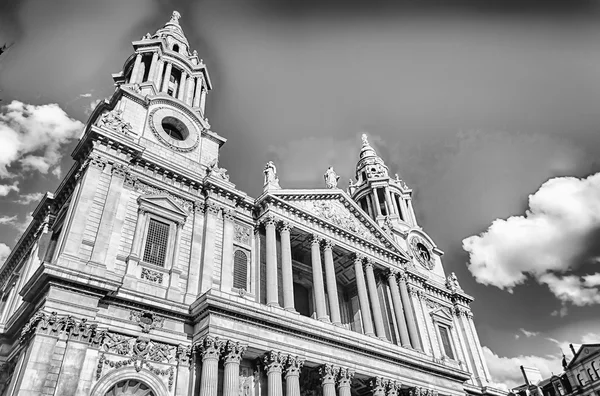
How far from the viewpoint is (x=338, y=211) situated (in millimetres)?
30734

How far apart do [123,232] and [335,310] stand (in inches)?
489

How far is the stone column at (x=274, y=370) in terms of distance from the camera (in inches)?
713

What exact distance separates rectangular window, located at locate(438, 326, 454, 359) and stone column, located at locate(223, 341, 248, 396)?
71.8 feet

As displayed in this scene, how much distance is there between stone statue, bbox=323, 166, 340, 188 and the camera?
106 feet

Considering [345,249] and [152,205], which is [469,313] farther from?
[152,205]

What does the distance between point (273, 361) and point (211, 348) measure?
3.00m

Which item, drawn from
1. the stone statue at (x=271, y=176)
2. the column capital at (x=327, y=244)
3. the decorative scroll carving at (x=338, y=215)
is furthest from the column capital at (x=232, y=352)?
the decorative scroll carving at (x=338, y=215)

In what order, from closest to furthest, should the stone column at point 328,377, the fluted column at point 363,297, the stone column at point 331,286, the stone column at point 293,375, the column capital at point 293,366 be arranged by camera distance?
the stone column at point 293,375 → the column capital at point 293,366 → the stone column at point 328,377 → the stone column at point 331,286 → the fluted column at point 363,297

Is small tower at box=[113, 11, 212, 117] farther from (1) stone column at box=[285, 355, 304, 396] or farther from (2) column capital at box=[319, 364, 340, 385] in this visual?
(2) column capital at box=[319, 364, 340, 385]

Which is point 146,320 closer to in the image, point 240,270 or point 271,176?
point 240,270

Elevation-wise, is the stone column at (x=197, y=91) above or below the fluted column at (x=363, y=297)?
above

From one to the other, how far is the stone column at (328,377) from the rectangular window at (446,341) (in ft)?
55.1

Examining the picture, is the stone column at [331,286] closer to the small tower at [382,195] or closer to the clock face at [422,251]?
the small tower at [382,195]

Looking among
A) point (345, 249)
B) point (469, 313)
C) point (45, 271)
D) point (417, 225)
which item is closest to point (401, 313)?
point (345, 249)
